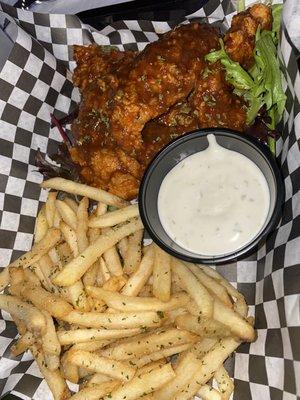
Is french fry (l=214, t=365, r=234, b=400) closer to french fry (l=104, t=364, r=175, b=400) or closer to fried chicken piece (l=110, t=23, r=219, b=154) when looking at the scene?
french fry (l=104, t=364, r=175, b=400)

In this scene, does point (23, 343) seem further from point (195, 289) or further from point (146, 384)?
point (195, 289)

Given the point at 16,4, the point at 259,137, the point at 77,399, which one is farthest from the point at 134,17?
the point at 77,399

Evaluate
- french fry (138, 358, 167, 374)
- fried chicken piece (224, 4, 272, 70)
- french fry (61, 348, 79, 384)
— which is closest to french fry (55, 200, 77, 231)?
french fry (61, 348, 79, 384)

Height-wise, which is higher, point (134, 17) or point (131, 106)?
point (134, 17)

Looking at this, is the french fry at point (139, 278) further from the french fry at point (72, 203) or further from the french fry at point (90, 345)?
the french fry at point (72, 203)

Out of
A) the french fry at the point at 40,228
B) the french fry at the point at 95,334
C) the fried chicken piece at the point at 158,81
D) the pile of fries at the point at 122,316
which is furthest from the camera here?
the french fry at the point at 40,228

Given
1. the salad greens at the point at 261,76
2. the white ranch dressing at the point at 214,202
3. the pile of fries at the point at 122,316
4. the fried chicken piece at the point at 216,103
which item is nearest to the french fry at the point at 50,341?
the pile of fries at the point at 122,316

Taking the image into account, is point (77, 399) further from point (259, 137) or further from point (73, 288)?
point (259, 137)
